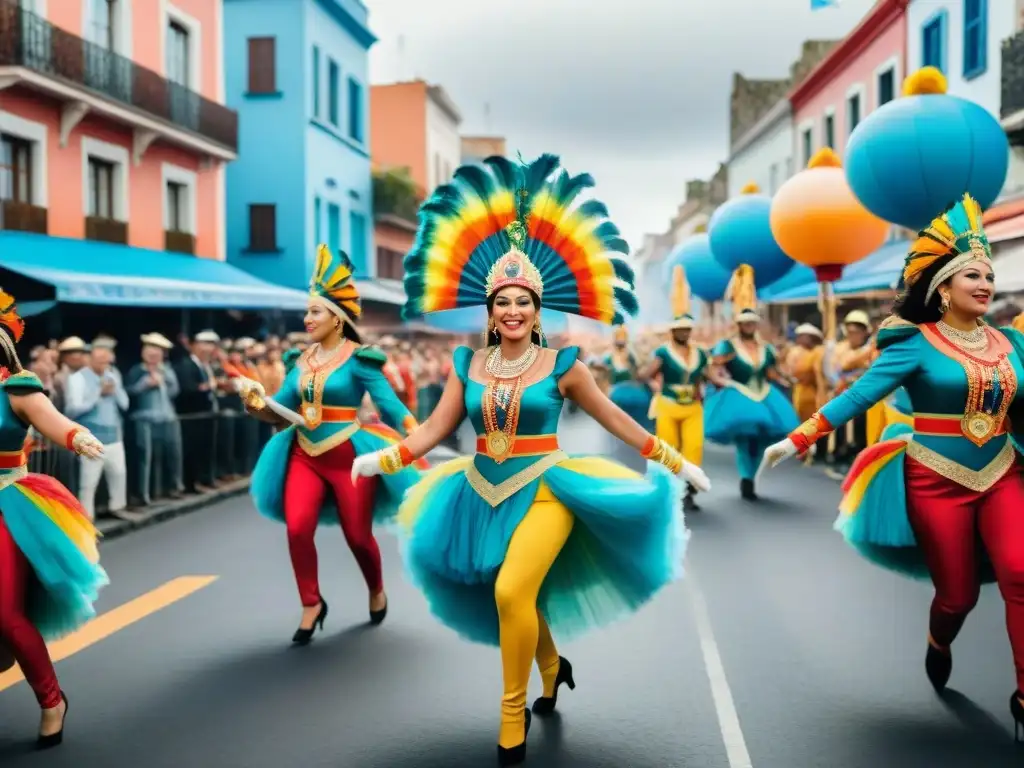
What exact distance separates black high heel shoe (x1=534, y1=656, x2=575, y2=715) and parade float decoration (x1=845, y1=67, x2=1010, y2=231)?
5.96m

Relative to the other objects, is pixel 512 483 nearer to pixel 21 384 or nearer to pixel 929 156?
pixel 21 384

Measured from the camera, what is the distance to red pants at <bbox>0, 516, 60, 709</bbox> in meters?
4.95

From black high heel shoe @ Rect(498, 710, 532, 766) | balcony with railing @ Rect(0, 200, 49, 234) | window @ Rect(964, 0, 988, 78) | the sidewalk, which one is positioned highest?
window @ Rect(964, 0, 988, 78)

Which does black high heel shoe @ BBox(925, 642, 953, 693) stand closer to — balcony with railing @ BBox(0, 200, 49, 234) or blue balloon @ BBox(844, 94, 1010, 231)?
blue balloon @ BBox(844, 94, 1010, 231)

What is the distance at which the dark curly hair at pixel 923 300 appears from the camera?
5.53m

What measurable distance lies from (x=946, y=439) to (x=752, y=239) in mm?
9932

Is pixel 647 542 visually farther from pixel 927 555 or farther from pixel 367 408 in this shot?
pixel 367 408

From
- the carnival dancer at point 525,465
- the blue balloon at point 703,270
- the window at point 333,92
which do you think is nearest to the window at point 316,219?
the window at point 333,92

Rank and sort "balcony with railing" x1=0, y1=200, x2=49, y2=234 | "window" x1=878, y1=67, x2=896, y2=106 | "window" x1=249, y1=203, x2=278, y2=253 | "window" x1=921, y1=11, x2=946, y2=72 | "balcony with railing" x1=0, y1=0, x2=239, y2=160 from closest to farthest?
"balcony with railing" x1=0, y1=0, x2=239, y2=160, "balcony with railing" x1=0, y1=200, x2=49, y2=234, "window" x1=921, y1=11, x2=946, y2=72, "window" x1=878, y1=67, x2=896, y2=106, "window" x1=249, y1=203, x2=278, y2=253

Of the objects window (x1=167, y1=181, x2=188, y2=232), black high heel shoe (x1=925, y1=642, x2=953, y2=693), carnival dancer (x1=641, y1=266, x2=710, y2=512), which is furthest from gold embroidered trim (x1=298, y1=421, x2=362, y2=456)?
window (x1=167, y1=181, x2=188, y2=232)

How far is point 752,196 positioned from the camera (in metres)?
15.6

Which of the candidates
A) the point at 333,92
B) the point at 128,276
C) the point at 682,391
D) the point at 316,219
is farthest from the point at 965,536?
the point at 333,92

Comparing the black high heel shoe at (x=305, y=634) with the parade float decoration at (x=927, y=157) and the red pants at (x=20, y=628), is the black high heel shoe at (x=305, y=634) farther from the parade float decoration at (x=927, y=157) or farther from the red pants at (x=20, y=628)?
the parade float decoration at (x=927, y=157)

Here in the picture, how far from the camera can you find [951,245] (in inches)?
216
